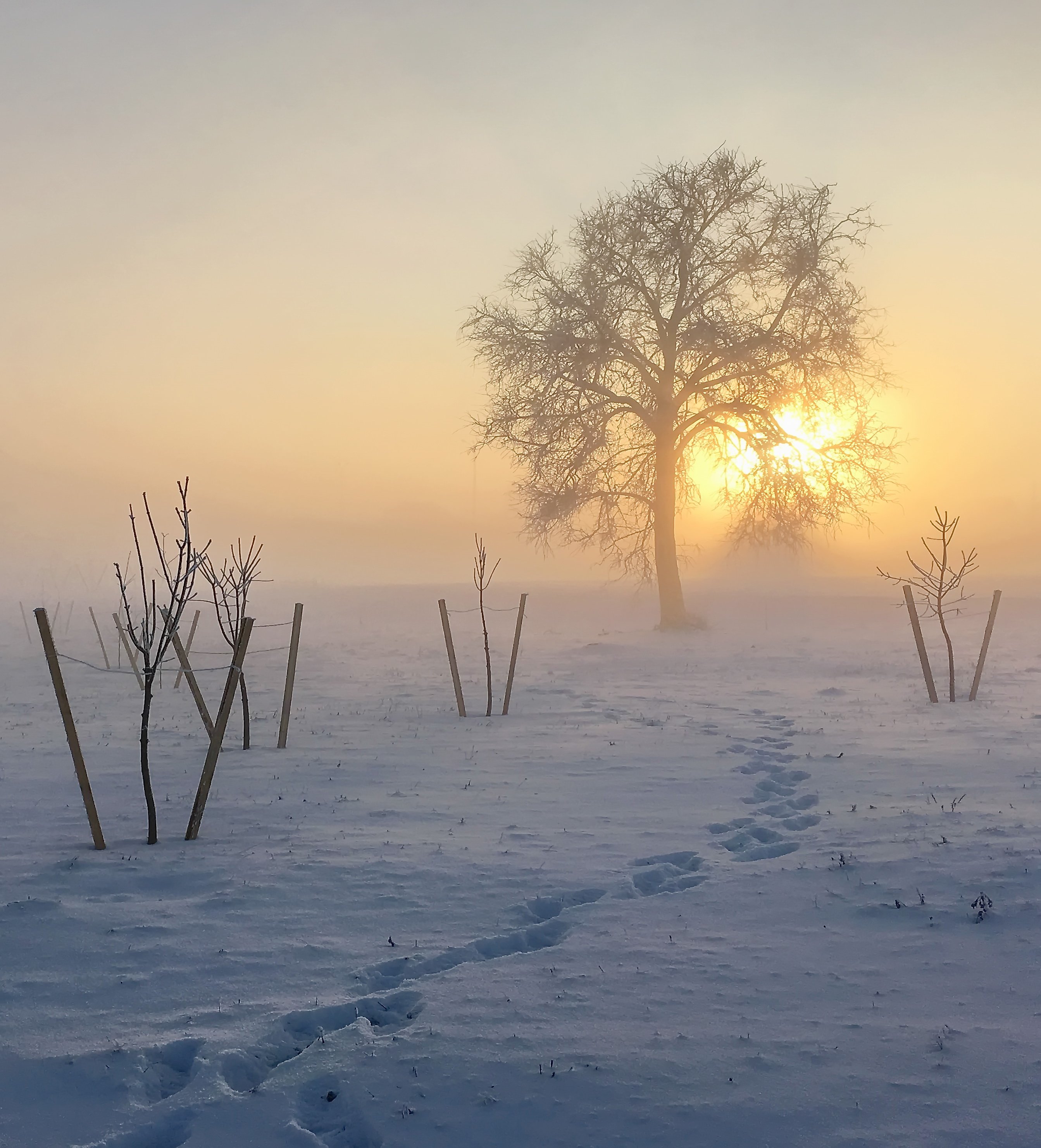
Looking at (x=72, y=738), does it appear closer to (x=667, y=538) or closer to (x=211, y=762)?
(x=211, y=762)

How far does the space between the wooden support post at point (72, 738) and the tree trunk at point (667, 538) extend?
16.7 metres

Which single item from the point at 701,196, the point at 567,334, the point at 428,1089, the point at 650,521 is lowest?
the point at 428,1089

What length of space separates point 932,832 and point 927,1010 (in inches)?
102

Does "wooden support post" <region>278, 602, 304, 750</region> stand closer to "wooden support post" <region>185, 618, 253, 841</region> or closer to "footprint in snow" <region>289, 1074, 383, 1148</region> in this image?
"wooden support post" <region>185, 618, 253, 841</region>

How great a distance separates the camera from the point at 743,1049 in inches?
140

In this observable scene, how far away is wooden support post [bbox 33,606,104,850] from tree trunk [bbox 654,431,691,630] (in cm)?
1670

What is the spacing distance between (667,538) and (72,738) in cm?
1698

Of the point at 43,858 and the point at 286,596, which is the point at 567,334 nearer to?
the point at 43,858

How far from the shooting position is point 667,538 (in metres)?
21.8

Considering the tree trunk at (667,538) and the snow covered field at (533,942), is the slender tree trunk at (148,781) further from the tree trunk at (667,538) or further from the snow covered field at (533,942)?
the tree trunk at (667,538)

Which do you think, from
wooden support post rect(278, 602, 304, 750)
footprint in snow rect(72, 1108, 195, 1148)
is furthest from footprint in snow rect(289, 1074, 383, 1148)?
wooden support post rect(278, 602, 304, 750)

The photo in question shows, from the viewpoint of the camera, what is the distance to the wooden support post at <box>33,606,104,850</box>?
6129mm

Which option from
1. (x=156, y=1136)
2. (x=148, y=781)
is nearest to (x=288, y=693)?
(x=148, y=781)

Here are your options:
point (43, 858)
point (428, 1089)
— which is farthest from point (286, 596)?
point (428, 1089)
